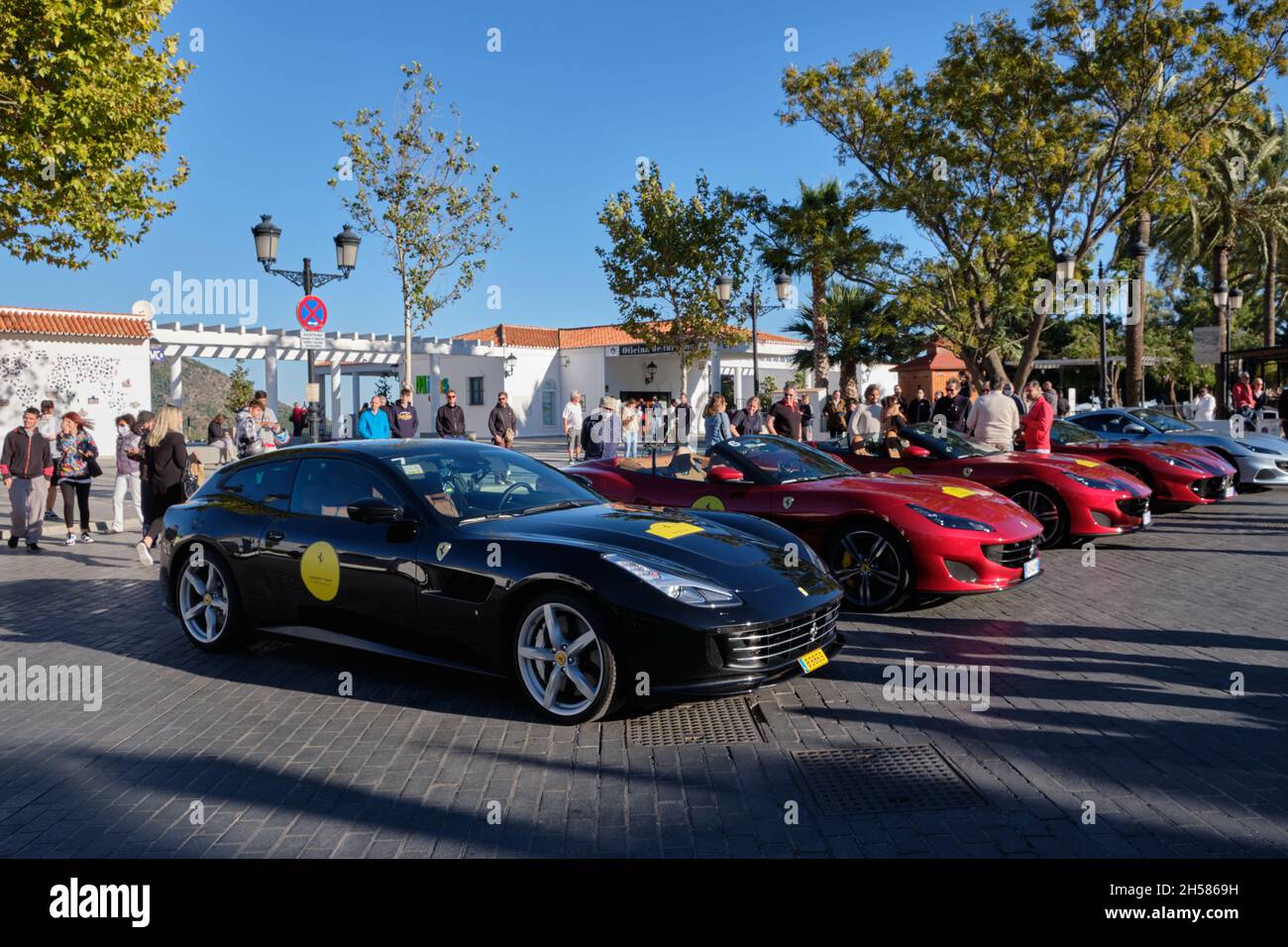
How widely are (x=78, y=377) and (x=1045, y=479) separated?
30.7 m

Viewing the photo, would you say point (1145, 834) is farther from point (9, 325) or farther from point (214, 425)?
point (9, 325)

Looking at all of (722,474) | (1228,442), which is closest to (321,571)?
(722,474)

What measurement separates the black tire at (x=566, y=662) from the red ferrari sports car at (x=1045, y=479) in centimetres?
576

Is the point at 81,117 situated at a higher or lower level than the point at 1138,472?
higher

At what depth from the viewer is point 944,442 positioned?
34.0 ft

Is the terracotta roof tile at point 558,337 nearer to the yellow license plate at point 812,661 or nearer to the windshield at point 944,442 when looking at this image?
the windshield at point 944,442

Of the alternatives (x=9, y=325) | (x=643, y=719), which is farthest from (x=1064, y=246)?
(x=9, y=325)

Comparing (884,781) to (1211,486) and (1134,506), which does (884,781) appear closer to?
(1134,506)

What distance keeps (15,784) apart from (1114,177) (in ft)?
75.7

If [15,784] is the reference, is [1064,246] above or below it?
above

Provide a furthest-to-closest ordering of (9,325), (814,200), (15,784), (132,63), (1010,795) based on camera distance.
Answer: (814,200), (9,325), (132,63), (15,784), (1010,795)

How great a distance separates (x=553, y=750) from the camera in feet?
14.8

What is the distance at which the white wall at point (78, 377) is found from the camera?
3009 centimetres

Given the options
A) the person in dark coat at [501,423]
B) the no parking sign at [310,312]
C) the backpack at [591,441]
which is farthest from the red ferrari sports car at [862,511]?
the person in dark coat at [501,423]
